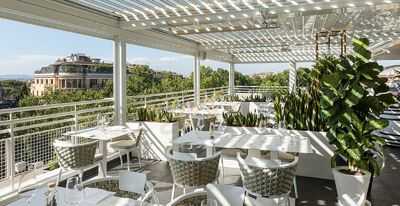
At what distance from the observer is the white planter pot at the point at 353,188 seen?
12.1ft

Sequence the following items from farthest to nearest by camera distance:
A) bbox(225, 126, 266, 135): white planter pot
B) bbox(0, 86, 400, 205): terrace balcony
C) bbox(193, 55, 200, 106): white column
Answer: bbox(193, 55, 200, 106): white column, bbox(225, 126, 266, 135): white planter pot, bbox(0, 86, 400, 205): terrace balcony

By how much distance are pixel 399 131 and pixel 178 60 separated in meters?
13.8

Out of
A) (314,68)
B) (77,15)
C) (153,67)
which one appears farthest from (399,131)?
(153,67)

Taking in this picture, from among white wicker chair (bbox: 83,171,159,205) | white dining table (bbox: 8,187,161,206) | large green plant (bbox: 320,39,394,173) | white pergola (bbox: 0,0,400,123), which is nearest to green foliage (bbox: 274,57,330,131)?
white pergola (bbox: 0,0,400,123)

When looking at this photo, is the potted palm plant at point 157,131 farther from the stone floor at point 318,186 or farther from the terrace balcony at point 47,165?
the stone floor at point 318,186

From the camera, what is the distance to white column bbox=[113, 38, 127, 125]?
6.74m

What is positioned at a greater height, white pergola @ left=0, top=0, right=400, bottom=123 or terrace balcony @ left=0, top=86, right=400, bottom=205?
white pergola @ left=0, top=0, right=400, bottom=123

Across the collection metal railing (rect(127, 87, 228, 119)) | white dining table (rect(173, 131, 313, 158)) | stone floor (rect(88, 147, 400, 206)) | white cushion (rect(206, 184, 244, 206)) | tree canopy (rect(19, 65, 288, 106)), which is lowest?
stone floor (rect(88, 147, 400, 206))

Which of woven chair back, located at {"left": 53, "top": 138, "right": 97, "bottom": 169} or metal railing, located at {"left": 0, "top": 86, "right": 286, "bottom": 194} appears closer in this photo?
woven chair back, located at {"left": 53, "top": 138, "right": 97, "bottom": 169}

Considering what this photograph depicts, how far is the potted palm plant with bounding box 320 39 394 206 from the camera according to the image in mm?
3707

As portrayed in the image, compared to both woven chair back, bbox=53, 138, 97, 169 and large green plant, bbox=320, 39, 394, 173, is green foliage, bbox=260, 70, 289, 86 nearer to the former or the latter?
large green plant, bbox=320, 39, 394, 173

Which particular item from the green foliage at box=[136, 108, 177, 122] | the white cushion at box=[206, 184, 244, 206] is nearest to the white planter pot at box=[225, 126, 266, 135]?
the green foliage at box=[136, 108, 177, 122]

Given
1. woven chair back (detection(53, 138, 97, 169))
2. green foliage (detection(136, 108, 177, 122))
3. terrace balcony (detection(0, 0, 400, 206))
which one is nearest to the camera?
terrace balcony (detection(0, 0, 400, 206))

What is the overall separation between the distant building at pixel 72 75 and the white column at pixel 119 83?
2767mm
